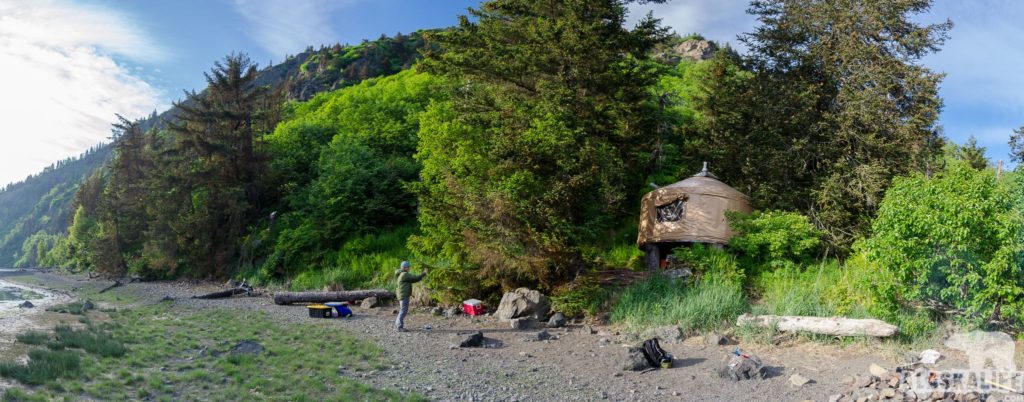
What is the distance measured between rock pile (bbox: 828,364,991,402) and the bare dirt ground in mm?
318

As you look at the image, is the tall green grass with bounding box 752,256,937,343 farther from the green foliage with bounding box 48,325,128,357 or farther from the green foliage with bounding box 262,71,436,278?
the green foliage with bounding box 262,71,436,278

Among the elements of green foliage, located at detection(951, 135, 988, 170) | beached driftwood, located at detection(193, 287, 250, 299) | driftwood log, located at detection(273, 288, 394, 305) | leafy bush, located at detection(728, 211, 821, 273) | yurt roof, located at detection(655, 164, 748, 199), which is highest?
green foliage, located at detection(951, 135, 988, 170)

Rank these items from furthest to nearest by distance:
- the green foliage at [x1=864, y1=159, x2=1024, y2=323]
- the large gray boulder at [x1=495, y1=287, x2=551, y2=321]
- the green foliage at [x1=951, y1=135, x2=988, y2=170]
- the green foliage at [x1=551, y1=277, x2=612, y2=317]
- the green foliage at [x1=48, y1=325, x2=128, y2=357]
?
the green foliage at [x1=951, y1=135, x2=988, y2=170], the large gray boulder at [x1=495, y1=287, x2=551, y2=321], the green foliage at [x1=551, y1=277, x2=612, y2=317], the green foliage at [x1=48, y1=325, x2=128, y2=357], the green foliage at [x1=864, y1=159, x2=1024, y2=323]

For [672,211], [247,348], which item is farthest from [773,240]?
[247,348]

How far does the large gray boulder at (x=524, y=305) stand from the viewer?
44.0 ft

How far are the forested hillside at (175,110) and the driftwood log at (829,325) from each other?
1724 centimetres

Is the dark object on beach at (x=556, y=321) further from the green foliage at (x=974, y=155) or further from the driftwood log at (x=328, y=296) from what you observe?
the green foliage at (x=974, y=155)

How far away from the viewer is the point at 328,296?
1753cm

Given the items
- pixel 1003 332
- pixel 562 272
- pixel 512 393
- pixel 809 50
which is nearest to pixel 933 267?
pixel 1003 332

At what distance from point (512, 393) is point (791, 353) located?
4649mm

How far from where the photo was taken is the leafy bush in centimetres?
1355

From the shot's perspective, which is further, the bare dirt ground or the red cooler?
the red cooler

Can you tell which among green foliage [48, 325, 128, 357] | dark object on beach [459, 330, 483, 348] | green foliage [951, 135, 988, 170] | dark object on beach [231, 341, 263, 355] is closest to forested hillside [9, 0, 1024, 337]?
dark object on beach [459, 330, 483, 348]

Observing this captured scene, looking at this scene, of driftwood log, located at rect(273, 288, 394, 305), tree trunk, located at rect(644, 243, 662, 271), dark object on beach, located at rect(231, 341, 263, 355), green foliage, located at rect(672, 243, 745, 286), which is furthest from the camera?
driftwood log, located at rect(273, 288, 394, 305)
